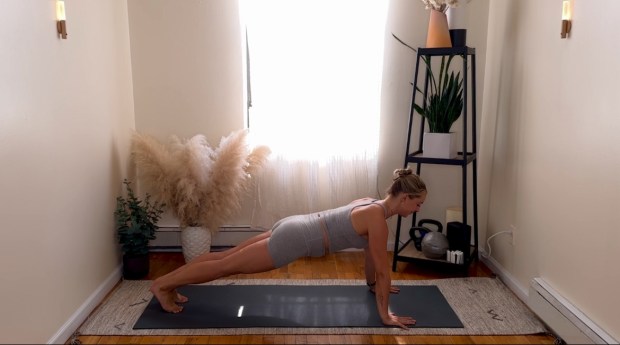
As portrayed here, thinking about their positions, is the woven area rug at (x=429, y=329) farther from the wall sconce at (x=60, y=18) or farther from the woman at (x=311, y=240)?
the wall sconce at (x=60, y=18)

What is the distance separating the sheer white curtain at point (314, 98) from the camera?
3.54 metres

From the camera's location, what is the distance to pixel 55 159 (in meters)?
2.40

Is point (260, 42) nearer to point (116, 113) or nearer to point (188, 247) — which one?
point (116, 113)

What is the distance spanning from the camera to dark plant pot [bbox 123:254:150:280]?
3275 millimetres

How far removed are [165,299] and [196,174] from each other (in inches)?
35.5

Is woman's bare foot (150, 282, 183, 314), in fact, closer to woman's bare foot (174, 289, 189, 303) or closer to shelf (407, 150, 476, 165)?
woman's bare foot (174, 289, 189, 303)

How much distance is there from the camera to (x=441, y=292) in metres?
3.07

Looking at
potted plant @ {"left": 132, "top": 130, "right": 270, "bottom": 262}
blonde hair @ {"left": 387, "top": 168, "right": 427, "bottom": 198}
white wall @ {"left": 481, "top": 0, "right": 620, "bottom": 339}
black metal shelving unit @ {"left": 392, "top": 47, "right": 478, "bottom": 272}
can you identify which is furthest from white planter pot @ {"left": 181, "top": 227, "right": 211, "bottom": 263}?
white wall @ {"left": 481, "top": 0, "right": 620, "bottom": 339}

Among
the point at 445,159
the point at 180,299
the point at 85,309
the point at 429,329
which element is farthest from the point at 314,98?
the point at 85,309

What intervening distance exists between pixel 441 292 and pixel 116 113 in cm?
236

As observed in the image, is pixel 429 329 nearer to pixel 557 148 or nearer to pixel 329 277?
pixel 329 277

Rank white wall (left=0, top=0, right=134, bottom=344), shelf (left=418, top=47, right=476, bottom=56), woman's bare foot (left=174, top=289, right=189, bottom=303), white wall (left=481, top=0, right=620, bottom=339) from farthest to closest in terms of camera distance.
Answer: shelf (left=418, top=47, right=476, bottom=56) → woman's bare foot (left=174, top=289, right=189, bottom=303) → white wall (left=481, top=0, right=620, bottom=339) → white wall (left=0, top=0, right=134, bottom=344)

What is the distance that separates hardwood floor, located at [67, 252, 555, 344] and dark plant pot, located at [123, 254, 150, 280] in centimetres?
7

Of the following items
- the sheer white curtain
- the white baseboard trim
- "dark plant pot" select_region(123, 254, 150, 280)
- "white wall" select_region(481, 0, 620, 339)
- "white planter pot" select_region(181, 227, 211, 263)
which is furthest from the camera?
the sheer white curtain
